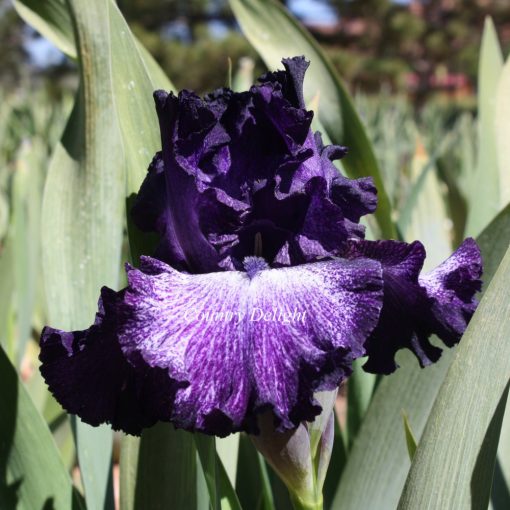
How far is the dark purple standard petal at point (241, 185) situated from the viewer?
0.40 metres

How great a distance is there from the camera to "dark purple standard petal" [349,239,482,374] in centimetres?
41

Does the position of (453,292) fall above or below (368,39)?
below

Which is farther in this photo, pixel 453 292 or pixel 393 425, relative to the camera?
pixel 393 425

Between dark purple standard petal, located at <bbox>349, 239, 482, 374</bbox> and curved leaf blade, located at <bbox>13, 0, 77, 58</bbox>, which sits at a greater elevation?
curved leaf blade, located at <bbox>13, 0, 77, 58</bbox>

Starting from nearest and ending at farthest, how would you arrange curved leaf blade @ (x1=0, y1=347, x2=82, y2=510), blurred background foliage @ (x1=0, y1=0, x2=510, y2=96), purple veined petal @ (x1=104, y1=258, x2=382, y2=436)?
purple veined petal @ (x1=104, y1=258, x2=382, y2=436), curved leaf blade @ (x1=0, y1=347, x2=82, y2=510), blurred background foliage @ (x1=0, y1=0, x2=510, y2=96)

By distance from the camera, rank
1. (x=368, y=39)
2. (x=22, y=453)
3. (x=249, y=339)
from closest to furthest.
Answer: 1. (x=249, y=339)
2. (x=22, y=453)
3. (x=368, y=39)

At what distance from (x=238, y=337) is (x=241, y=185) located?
0.11 m

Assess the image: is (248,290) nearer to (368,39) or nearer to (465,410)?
(465,410)

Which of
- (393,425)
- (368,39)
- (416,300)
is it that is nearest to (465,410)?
(416,300)

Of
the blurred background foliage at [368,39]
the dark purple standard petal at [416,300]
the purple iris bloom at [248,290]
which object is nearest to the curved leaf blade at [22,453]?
the purple iris bloom at [248,290]

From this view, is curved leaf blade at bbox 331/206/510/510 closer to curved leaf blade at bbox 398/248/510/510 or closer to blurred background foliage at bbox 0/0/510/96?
curved leaf blade at bbox 398/248/510/510

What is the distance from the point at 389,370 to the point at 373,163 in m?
0.25

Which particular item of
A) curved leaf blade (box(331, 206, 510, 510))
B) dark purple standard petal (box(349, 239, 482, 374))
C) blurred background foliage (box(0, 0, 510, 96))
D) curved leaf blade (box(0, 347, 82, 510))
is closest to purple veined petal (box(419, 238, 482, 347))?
dark purple standard petal (box(349, 239, 482, 374))

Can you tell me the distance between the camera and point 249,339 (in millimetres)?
337
